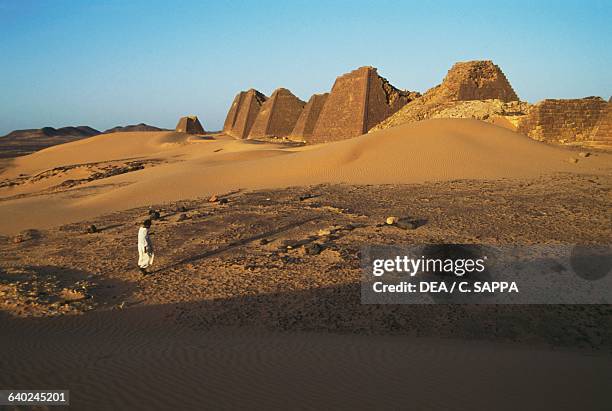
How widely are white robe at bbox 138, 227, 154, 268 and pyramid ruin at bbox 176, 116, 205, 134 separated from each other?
174ft

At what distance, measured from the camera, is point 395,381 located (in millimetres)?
4152

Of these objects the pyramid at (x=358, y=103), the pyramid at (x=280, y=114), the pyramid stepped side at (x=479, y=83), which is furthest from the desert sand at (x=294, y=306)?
the pyramid at (x=280, y=114)

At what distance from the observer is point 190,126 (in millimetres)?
59719

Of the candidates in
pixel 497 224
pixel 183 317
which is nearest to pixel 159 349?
pixel 183 317

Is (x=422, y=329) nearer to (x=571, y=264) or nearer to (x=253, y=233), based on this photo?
(x=571, y=264)

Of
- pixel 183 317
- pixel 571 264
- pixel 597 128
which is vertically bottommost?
pixel 183 317

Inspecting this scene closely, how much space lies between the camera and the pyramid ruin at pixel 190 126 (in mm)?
59375

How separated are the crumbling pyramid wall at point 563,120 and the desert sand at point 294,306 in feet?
34.3

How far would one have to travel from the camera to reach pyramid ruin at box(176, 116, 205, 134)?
59.4 meters

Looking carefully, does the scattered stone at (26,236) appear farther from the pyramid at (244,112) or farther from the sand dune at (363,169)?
the pyramid at (244,112)

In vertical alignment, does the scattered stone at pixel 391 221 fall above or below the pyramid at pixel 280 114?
below

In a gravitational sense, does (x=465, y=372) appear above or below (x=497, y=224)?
below

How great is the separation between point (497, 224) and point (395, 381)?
5.67 metres

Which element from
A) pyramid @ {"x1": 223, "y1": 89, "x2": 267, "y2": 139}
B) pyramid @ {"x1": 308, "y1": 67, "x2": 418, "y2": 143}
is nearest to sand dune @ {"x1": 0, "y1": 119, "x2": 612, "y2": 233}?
pyramid @ {"x1": 308, "y1": 67, "x2": 418, "y2": 143}
